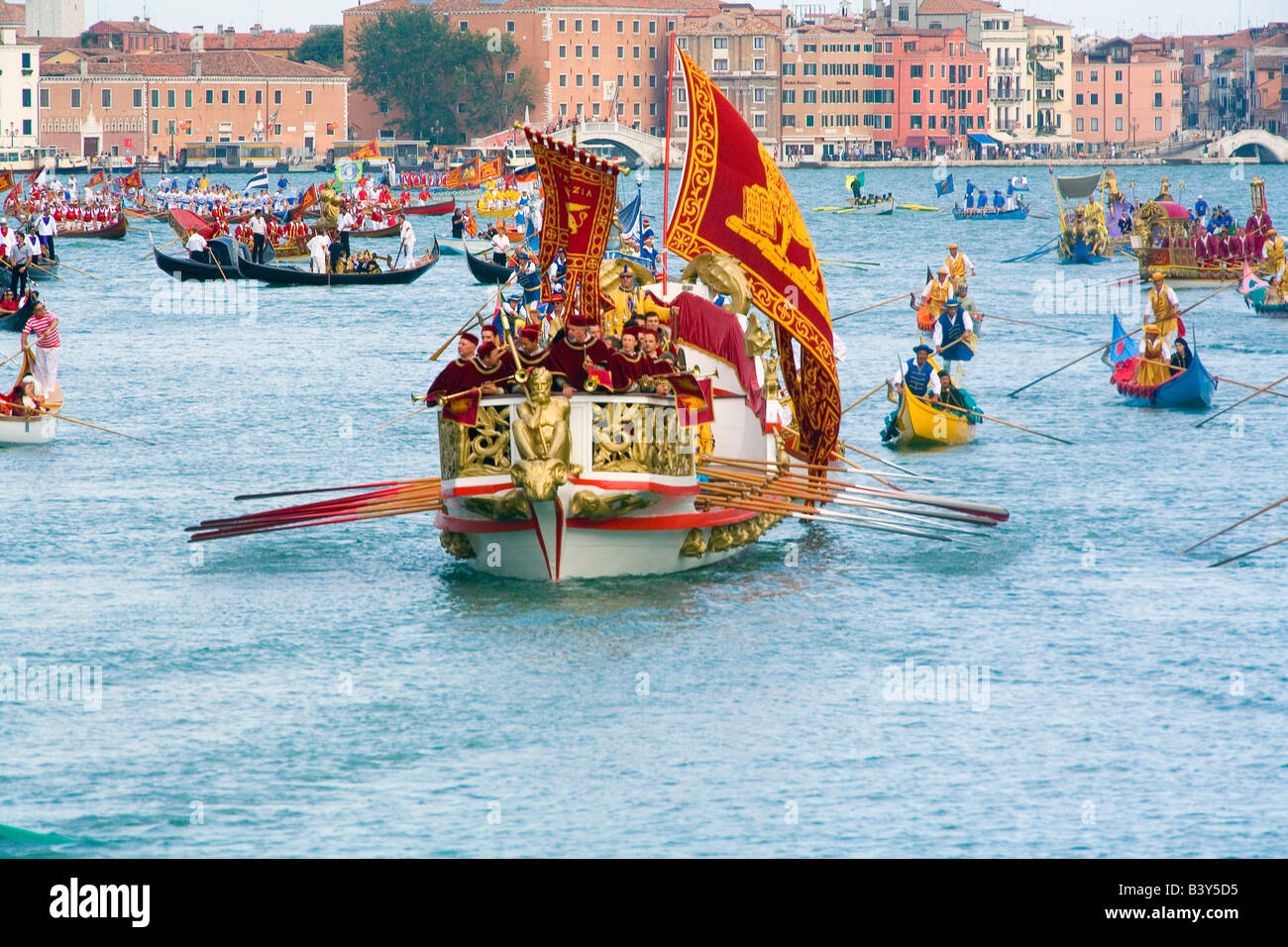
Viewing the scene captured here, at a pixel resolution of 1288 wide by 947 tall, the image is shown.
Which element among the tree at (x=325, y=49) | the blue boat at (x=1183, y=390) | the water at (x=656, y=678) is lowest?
the water at (x=656, y=678)

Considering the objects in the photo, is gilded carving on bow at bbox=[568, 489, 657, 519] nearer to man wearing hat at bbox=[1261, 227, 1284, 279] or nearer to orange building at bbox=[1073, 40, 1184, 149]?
man wearing hat at bbox=[1261, 227, 1284, 279]

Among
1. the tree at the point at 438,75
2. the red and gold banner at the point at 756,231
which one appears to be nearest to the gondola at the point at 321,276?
the red and gold banner at the point at 756,231

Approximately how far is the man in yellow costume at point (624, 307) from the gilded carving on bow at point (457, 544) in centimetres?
252

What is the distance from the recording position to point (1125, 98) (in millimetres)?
170125

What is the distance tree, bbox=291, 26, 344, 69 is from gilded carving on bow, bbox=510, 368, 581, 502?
145427 millimetres

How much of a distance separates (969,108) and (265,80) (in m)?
57.4

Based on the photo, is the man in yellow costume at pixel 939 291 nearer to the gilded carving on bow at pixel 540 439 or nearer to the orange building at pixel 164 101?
the gilded carving on bow at pixel 540 439

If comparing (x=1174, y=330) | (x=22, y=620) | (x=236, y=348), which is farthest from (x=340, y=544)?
(x=236, y=348)

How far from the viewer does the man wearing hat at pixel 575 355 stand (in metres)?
16.8

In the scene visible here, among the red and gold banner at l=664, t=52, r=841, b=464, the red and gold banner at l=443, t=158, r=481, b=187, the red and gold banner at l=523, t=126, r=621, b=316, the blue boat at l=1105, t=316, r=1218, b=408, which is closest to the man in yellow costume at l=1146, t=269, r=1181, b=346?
the blue boat at l=1105, t=316, r=1218, b=408

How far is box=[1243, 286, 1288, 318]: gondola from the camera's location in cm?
4397

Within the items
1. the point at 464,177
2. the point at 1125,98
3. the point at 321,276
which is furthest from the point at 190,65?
the point at 321,276

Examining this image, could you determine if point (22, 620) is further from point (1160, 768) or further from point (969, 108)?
point (969, 108)

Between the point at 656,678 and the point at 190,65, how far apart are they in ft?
427
